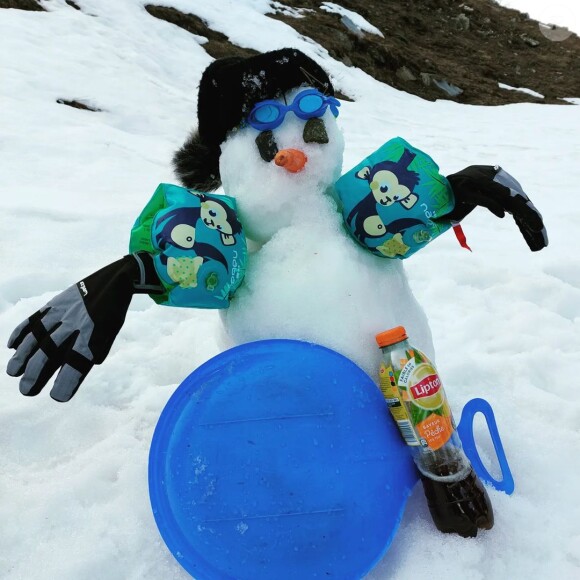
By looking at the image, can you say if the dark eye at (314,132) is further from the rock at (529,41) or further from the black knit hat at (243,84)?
the rock at (529,41)

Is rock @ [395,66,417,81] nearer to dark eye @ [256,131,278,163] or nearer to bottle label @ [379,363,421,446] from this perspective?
dark eye @ [256,131,278,163]

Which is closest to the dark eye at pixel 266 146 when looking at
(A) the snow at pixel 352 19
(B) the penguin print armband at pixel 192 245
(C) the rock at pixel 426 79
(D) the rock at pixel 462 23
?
(B) the penguin print armband at pixel 192 245

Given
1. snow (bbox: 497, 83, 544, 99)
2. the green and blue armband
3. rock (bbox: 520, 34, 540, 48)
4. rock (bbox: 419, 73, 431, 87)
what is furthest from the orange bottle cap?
rock (bbox: 520, 34, 540, 48)

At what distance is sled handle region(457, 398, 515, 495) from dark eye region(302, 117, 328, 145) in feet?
1.94

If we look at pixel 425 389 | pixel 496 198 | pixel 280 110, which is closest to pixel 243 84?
pixel 280 110

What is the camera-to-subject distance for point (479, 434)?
1.25 metres

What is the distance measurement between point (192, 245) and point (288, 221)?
22 centimetres

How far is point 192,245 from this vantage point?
0.97m

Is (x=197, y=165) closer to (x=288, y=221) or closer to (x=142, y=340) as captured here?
(x=288, y=221)

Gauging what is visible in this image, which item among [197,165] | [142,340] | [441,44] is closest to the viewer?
[197,165]

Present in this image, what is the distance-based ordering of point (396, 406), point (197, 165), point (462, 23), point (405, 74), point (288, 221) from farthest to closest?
point (462, 23) → point (405, 74) → point (197, 165) → point (288, 221) → point (396, 406)

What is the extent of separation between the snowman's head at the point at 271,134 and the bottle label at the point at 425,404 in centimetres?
36

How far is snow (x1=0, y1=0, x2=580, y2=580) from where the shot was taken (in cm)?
98

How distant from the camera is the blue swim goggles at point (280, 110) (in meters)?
1.07
